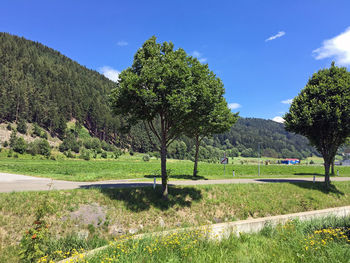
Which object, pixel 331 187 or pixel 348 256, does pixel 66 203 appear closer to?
pixel 348 256

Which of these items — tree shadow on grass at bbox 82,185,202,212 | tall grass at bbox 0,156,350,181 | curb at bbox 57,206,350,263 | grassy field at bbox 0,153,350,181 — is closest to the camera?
curb at bbox 57,206,350,263

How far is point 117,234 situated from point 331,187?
2687cm

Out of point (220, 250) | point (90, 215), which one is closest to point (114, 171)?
point (90, 215)

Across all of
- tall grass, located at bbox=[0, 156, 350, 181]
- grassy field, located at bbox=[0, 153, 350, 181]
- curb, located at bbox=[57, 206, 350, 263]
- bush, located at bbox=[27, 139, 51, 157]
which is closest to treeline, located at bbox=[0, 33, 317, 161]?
bush, located at bbox=[27, 139, 51, 157]

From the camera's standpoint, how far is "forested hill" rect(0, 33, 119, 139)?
11881 cm

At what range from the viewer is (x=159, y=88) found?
1392 cm

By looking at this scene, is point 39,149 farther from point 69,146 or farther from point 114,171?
point 114,171

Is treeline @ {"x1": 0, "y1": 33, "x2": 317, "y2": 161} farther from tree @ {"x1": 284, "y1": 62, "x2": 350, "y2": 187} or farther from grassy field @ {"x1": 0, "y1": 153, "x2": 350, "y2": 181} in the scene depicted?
tree @ {"x1": 284, "y1": 62, "x2": 350, "y2": 187}

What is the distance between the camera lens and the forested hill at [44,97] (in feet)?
390

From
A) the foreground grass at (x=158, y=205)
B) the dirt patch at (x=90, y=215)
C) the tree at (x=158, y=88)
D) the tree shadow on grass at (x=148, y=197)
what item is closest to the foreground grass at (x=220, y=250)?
the foreground grass at (x=158, y=205)

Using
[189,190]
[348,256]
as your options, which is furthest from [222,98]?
[348,256]

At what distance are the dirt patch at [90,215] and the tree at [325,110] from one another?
77.6 ft

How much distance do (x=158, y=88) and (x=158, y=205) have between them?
8822 millimetres

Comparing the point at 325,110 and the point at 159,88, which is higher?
the point at 325,110
